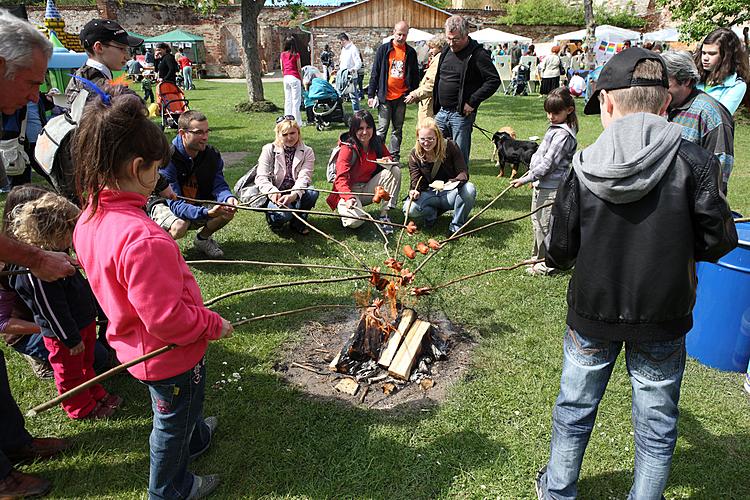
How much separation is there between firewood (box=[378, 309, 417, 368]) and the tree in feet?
48.6

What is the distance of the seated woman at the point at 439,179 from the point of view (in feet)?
18.5

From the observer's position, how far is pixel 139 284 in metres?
1.80

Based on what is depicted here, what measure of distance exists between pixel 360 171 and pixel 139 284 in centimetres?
428

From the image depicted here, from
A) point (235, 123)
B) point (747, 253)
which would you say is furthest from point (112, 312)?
point (235, 123)

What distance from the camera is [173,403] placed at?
7.06 feet

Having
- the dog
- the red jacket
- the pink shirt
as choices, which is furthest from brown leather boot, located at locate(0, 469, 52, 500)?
the pink shirt

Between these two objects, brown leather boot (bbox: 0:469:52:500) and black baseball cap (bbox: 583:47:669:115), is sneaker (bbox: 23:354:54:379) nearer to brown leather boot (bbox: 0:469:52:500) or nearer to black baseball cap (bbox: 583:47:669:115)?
brown leather boot (bbox: 0:469:52:500)

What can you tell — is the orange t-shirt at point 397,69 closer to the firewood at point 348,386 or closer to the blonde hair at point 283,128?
the blonde hair at point 283,128

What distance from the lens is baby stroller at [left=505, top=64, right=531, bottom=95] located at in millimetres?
21109

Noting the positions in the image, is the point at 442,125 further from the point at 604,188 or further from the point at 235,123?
the point at 235,123

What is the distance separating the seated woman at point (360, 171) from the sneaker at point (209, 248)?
1423 millimetres

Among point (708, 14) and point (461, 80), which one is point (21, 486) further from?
point (708, 14)

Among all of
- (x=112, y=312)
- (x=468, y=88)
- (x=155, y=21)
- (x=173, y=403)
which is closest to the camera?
(x=112, y=312)

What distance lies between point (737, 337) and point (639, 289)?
7.08 ft
